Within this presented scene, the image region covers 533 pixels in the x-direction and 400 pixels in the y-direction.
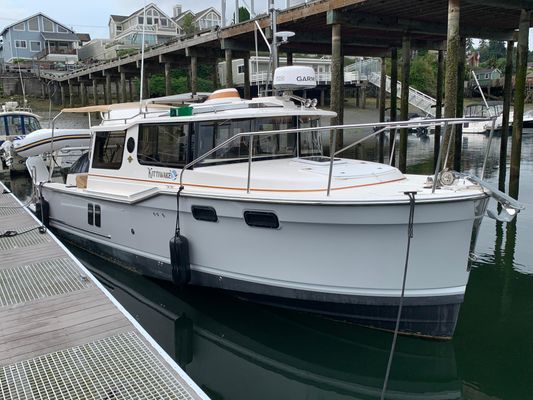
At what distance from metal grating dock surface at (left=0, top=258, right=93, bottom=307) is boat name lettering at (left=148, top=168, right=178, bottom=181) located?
1703mm

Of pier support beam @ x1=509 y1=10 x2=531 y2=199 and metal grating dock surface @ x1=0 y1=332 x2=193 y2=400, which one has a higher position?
pier support beam @ x1=509 y1=10 x2=531 y2=199

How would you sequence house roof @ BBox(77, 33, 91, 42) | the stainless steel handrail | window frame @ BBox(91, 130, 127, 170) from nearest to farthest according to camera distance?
the stainless steel handrail
window frame @ BBox(91, 130, 127, 170)
house roof @ BBox(77, 33, 91, 42)

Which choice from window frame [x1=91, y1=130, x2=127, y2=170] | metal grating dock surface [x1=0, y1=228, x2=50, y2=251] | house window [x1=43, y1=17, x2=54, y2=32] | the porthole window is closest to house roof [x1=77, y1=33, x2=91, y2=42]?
house window [x1=43, y1=17, x2=54, y2=32]

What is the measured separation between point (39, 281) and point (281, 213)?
10.3ft

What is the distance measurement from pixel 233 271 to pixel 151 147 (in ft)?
7.97

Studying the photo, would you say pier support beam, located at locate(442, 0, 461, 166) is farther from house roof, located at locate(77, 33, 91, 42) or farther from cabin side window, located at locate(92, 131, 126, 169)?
house roof, located at locate(77, 33, 91, 42)

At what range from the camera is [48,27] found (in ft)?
215

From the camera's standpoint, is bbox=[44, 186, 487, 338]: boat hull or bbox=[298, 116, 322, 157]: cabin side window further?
bbox=[298, 116, 322, 157]: cabin side window

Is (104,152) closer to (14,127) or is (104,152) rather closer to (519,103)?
(519,103)

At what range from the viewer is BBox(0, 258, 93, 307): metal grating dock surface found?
569cm

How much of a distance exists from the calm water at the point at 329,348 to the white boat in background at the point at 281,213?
1.11 ft

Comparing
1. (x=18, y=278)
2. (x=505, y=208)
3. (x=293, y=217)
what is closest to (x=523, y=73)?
(x=505, y=208)

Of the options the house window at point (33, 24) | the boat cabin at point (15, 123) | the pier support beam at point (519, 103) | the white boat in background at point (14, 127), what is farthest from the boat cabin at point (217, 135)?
the house window at point (33, 24)

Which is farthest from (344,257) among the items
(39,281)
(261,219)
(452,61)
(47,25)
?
(47,25)
